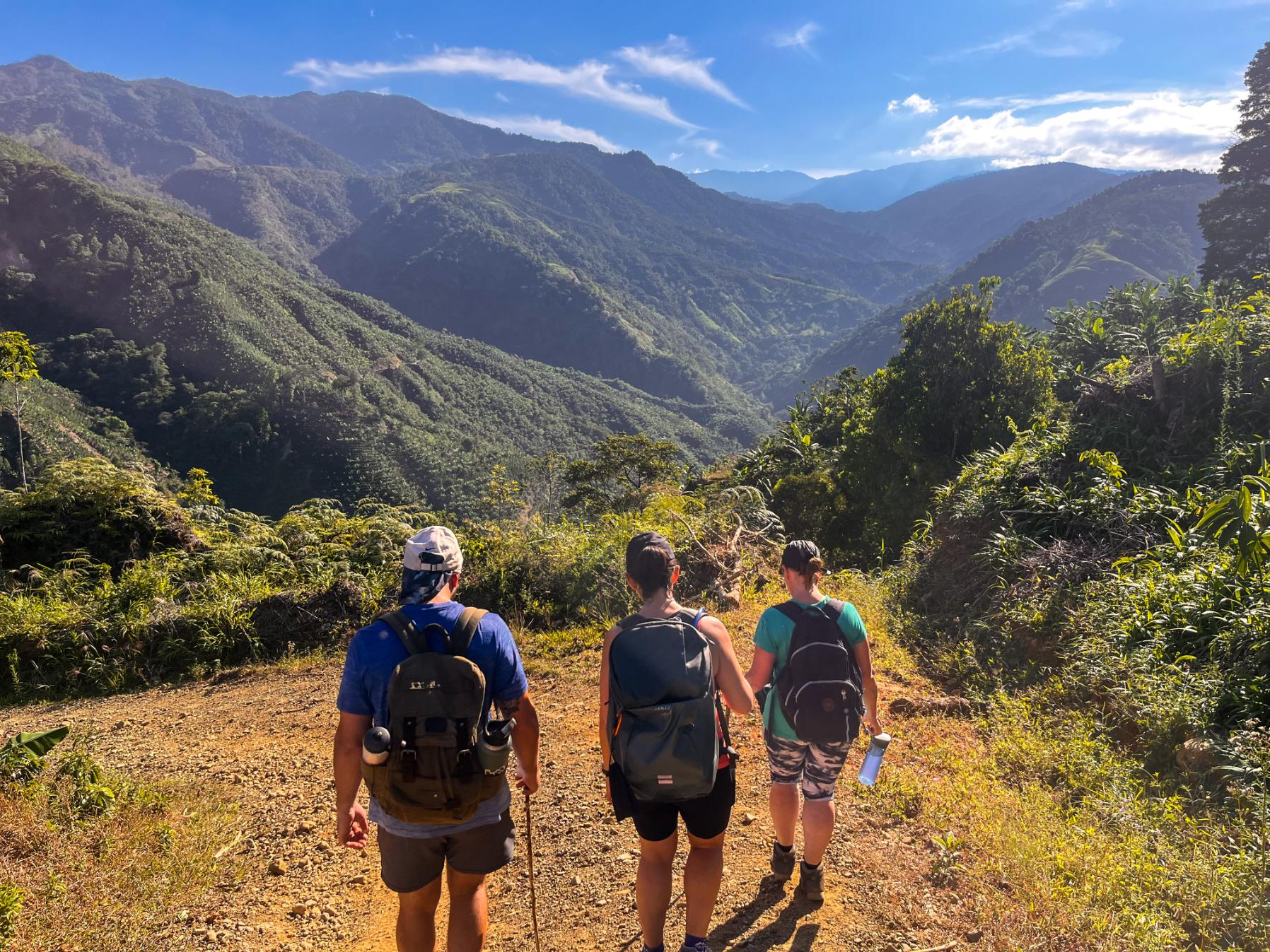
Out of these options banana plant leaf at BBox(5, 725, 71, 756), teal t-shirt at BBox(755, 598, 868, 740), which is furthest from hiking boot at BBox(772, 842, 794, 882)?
banana plant leaf at BBox(5, 725, 71, 756)

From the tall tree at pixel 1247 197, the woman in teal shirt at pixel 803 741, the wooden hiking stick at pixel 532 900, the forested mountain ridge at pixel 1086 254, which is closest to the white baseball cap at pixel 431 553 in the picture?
the wooden hiking stick at pixel 532 900

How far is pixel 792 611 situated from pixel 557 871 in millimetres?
1731

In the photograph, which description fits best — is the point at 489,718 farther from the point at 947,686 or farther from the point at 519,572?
the point at 519,572

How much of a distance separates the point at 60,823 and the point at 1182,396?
9969mm

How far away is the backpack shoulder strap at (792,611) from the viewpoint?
2.47 m

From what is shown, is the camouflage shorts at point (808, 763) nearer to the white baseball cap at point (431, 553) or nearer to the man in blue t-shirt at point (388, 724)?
the man in blue t-shirt at point (388, 724)

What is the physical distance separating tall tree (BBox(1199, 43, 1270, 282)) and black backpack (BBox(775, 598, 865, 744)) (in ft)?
93.7

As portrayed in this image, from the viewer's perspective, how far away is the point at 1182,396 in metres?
7.14

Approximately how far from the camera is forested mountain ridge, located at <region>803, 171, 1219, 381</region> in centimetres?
10181

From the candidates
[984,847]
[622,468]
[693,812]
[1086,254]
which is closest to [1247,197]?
[622,468]

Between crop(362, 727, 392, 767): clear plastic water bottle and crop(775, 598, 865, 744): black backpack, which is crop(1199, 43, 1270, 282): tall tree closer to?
crop(775, 598, 865, 744): black backpack

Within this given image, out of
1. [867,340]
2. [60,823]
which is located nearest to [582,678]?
[60,823]

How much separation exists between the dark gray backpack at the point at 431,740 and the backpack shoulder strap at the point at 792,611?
1.19m

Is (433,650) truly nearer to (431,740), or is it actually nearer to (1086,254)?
(431,740)
